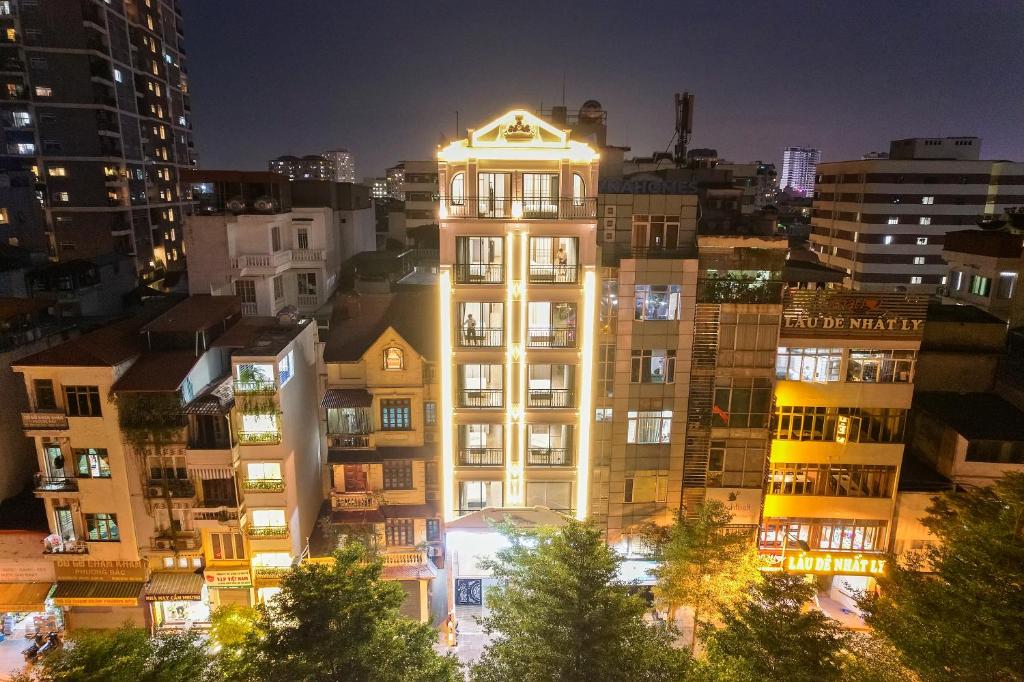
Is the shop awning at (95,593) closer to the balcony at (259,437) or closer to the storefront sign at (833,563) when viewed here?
the balcony at (259,437)

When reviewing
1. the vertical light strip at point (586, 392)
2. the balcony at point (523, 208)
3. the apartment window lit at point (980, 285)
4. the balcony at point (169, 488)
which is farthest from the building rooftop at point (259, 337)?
the apartment window lit at point (980, 285)

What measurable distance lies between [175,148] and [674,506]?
8200cm

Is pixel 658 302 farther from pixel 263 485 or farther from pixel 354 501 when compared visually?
pixel 263 485

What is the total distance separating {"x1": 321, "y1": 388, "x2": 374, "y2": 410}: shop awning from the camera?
1153 inches

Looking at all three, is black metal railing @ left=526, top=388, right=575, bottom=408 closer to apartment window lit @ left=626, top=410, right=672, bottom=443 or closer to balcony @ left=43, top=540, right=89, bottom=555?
apartment window lit @ left=626, top=410, right=672, bottom=443

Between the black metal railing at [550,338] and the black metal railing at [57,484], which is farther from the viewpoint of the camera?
the black metal railing at [550,338]

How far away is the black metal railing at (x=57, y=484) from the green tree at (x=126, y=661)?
12212mm

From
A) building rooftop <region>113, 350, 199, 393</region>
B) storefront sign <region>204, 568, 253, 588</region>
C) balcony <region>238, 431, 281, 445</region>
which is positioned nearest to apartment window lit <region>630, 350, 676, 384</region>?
balcony <region>238, 431, 281, 445</region>

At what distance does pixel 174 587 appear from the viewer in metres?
27.6

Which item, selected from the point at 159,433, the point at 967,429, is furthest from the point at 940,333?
the point at 159,433

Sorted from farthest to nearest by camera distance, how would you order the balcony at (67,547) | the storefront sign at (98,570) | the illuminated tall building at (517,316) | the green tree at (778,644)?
the storefront sign at (98,570) < the balcony at (67,547) < the illuminated tall building at (517,316) < the green tree at (778,644)

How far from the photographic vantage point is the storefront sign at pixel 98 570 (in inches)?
1083

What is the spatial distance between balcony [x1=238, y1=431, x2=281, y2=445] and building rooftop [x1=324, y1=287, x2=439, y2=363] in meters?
4.78

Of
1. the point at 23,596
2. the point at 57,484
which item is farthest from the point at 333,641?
the point at 23,596
